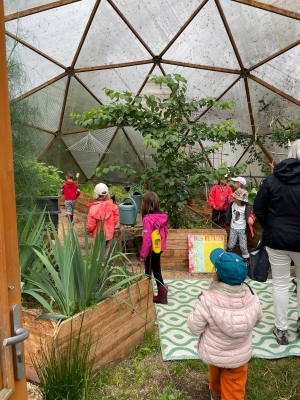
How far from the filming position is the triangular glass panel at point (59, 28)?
6918mm

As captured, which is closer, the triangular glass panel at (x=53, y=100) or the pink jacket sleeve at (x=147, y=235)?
the pink jacket sleeve at (x=147, y=235)

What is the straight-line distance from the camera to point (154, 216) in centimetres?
428

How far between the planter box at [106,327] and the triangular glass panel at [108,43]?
235 inches

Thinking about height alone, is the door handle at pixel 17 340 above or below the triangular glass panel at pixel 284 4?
below

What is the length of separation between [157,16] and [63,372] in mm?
6849

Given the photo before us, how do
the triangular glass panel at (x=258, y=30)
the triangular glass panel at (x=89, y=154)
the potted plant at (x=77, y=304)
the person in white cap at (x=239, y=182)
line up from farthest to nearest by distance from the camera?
the triangular glass panel at (x=89, y=154) < the triangular glass panel at (x=258, y=30) < the person in white cap at (x=239, y=182) < the potted plant at (x=77, y=304)

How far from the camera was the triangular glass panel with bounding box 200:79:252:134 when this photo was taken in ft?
28.5

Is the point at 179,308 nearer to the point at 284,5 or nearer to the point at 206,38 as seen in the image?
the point at 284,5

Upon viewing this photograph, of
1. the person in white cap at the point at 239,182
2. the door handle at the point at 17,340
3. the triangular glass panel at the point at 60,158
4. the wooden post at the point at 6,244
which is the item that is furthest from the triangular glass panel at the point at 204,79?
the door handle at the point at 17,340

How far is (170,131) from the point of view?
5.51m

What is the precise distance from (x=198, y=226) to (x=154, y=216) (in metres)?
2.23

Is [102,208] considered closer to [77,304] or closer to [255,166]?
[77,304]

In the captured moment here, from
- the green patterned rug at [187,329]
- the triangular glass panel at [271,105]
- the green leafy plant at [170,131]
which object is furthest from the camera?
the triangular glass panel at [271,105]

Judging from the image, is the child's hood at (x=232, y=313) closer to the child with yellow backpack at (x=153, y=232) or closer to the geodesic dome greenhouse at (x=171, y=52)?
the child with yellow backpack at (x=153, y=232)
